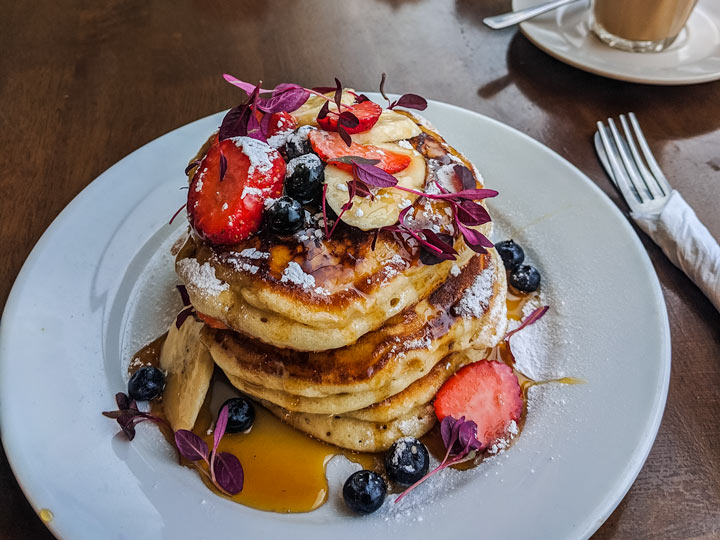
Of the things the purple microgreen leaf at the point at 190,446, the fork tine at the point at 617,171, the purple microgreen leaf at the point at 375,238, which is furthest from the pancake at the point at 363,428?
the fork tine at the point at 617,171

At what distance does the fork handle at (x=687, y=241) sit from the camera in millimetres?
1726

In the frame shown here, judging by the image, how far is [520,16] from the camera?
2.60m

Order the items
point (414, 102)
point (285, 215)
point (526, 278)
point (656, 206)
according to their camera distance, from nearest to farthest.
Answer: point (285, 215) < point (414, 102) < point (526, 278) < point (656, 206)

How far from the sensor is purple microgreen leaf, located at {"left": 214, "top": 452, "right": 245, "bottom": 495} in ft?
4.49

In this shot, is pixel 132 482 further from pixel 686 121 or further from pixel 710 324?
pixel 686 121

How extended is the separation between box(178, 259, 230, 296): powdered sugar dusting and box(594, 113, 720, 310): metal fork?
1.27 metres

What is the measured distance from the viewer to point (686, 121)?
2338mm

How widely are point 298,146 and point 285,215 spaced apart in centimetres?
19

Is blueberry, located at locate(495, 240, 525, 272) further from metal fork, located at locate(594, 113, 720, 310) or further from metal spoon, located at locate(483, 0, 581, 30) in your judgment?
metal spoon, located at locate(483, 0, 581, 30)

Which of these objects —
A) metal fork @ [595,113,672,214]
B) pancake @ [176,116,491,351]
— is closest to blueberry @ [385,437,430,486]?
pancake @ [176,116,491,351]

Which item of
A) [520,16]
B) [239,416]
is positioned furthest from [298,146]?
[520,16]

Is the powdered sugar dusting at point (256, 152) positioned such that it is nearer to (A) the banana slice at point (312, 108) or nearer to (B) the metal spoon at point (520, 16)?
(A) the banana slice at point (312, 108)

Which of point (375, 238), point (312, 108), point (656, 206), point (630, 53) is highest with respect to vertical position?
point (312, 108)

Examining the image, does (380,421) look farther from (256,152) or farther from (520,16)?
(520,16)
